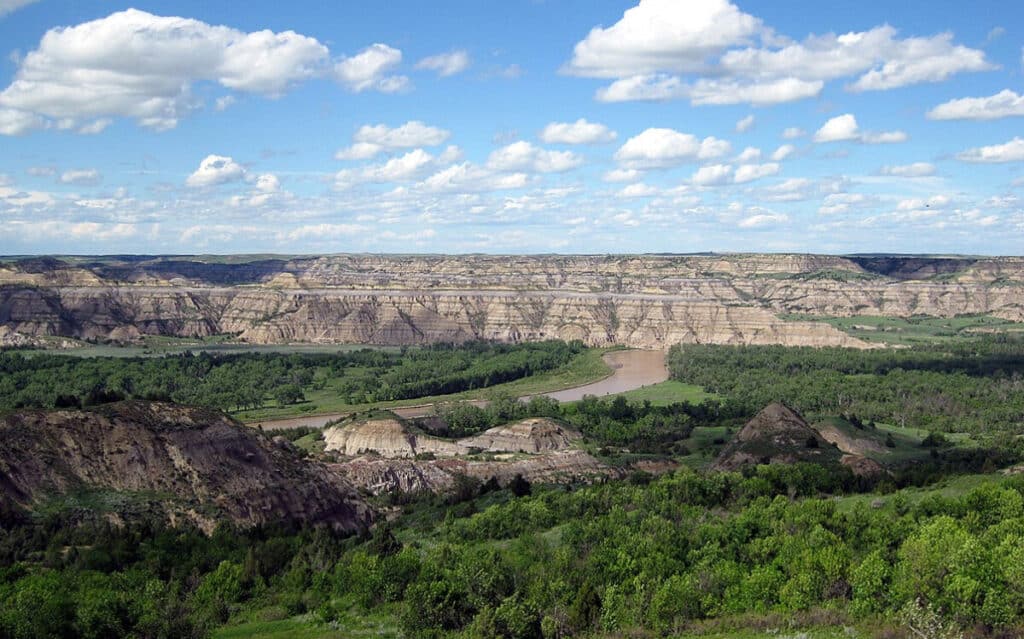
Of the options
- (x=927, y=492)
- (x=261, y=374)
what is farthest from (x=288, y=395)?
(x=927, y=492)

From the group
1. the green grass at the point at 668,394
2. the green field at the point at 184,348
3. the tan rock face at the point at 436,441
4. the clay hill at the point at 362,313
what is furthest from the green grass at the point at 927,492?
the green field at the point at 184,348

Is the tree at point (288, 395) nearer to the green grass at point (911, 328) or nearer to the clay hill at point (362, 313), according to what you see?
the clay hill at point (362, 313)

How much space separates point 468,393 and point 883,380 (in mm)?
49908

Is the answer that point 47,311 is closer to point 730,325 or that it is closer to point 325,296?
point 325,296

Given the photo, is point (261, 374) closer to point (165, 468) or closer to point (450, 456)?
point (450, 456)

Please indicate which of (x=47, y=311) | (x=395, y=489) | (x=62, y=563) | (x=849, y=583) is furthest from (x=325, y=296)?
(x=849, y=583)

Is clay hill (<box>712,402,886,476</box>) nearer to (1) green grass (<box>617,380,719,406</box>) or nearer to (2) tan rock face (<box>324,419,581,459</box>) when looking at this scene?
(2) tan rock face (<box>324,419,581,459</box>)

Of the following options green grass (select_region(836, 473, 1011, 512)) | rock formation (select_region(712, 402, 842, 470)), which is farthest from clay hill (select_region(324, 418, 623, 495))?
green grass (select_region(836, 473, 1011, 512))

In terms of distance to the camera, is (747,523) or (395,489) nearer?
(747,523)

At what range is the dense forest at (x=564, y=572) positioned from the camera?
3441 centimetres

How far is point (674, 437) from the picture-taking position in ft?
283

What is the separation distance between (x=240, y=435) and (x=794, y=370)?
302 ft

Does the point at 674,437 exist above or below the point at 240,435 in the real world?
below

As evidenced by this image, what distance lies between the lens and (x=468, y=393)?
Result: 122312 mm
